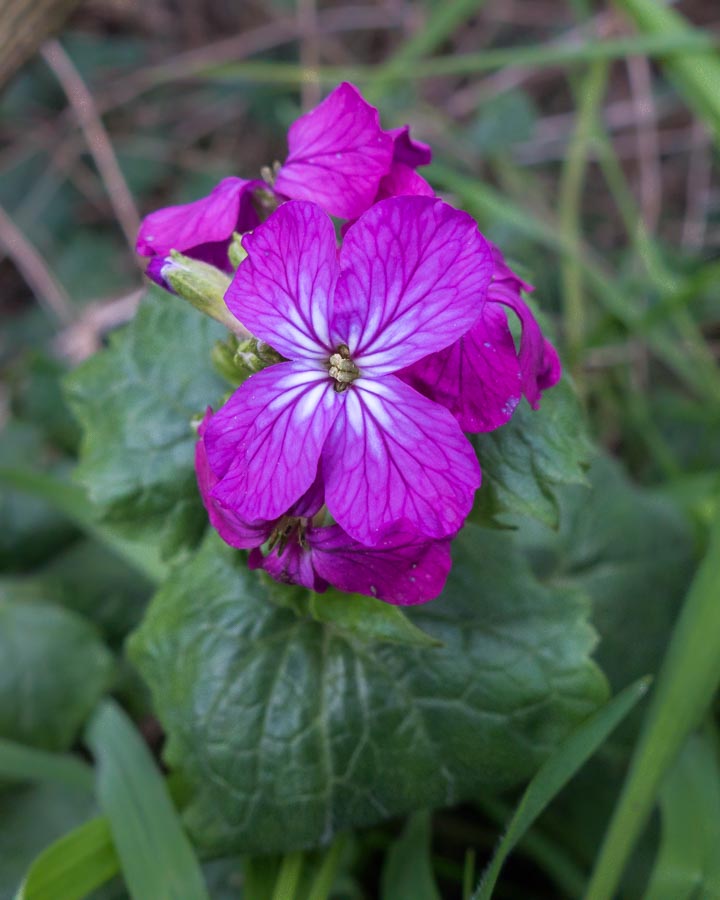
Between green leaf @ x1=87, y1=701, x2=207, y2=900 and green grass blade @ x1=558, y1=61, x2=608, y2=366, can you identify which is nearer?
green leaf @ x1=87, y1=701, x2=207, y2=900

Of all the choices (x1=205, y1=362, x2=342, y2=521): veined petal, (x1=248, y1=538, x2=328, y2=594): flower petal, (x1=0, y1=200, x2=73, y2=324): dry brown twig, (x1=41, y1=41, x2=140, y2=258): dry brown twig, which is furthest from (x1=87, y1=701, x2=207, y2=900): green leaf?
(x1=41, y1=41, x2=140, y2=258): dry brown twig

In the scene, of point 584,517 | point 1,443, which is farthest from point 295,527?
point 1,443

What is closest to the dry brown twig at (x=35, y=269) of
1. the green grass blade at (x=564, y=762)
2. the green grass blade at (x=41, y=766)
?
the green grass blade at (x=41, y=766)

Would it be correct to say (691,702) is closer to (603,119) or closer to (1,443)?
(1,443)

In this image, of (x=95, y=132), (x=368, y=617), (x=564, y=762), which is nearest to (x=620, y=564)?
(x=564, y=762)

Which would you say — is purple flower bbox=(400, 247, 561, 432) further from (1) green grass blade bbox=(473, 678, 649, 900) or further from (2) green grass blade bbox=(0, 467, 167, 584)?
(2) green grass blade bbox=(0, 467, 167, 584)

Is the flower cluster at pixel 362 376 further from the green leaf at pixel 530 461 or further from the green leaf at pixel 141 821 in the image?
the green leaf at pixel 141 821
